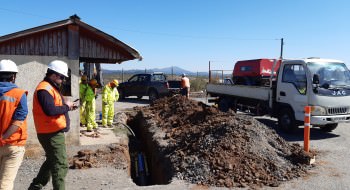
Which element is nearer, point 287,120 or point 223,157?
point 223,157

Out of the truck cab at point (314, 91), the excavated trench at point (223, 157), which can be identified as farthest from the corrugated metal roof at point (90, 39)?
the truck cab at point (314, 91)

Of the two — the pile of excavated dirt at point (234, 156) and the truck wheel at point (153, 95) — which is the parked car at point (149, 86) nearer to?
the truck wheel at point (153, 95)

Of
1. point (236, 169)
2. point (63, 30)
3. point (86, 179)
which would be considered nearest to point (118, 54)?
point (63, 30)

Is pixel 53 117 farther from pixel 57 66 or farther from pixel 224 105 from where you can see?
pixel 224 105

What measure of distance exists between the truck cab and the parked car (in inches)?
395

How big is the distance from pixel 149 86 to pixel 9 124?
16529 mm

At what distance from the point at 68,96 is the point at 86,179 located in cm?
263

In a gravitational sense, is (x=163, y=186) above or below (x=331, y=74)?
below

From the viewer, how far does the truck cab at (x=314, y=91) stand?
9.32 meters

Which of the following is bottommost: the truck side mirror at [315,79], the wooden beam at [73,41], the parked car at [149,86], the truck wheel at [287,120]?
the truck wheel at [287,120]

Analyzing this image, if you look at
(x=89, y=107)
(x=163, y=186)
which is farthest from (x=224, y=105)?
(x=163, y=186)

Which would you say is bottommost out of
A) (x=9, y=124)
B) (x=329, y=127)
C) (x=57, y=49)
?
(x=329, y=127)

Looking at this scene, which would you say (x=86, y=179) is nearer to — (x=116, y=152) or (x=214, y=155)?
(x=116, y=152)

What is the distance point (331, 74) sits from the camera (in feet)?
32.0
